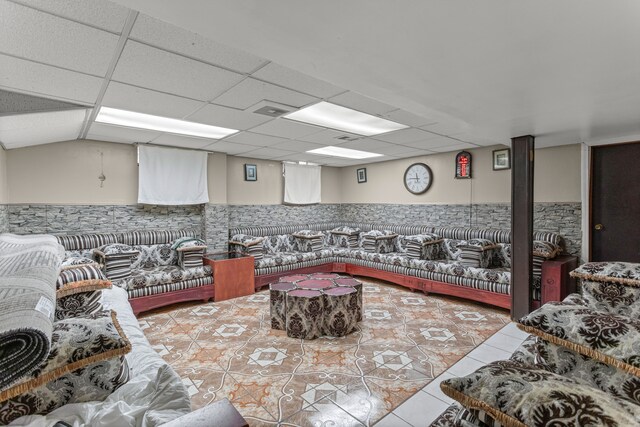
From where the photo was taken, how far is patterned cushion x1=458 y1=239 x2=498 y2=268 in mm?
4363

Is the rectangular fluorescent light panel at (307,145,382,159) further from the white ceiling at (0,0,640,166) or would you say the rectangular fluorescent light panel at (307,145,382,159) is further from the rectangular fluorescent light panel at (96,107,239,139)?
the white ceiling at (0,0,640,166)

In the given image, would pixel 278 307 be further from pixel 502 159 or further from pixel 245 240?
pixel 502 159

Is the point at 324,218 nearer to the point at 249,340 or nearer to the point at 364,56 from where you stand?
the point at 249,340

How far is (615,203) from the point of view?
383 centimetres

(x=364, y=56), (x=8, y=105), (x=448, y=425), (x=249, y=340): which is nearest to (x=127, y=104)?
(x=8, y=105)

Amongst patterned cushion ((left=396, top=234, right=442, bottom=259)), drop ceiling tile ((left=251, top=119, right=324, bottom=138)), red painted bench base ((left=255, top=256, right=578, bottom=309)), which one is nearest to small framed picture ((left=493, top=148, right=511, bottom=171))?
patterned cushion ((left=396, top=234, right=442, bottom=259))

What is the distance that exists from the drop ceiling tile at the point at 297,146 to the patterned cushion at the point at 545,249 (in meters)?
3.24

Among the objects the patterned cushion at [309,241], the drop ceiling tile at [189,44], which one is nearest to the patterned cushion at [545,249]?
the patterned cushion at [309,241]

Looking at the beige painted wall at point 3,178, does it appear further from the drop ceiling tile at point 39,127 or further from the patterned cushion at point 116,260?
the patterned cushion at point 116,260

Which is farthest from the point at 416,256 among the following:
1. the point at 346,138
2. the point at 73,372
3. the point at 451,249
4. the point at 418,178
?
the point at 73,372

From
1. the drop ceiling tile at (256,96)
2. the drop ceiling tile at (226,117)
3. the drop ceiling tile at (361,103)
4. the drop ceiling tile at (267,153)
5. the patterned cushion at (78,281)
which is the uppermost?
the drop ceiling tile at (267,153)

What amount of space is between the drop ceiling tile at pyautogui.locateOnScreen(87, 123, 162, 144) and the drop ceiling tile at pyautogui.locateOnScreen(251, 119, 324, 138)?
1443mm

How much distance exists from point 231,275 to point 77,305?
276 centimetres

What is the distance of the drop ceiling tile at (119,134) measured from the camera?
147 inches
